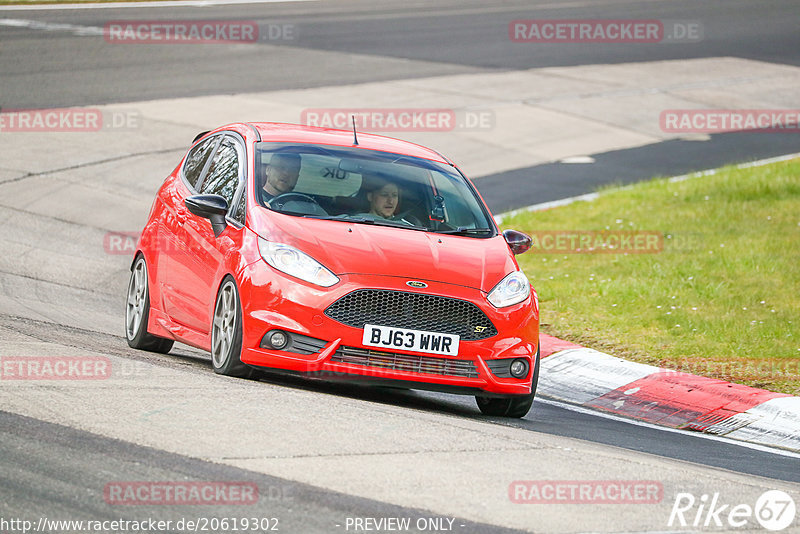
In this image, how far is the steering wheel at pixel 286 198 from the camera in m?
8.54

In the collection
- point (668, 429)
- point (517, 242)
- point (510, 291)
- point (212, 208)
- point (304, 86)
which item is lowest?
point (668, 429)

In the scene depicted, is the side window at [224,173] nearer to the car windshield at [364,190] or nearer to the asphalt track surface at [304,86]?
the car windshield at [364,190]

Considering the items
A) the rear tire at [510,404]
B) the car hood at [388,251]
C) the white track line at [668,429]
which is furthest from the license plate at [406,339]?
the white track line at [668,429]

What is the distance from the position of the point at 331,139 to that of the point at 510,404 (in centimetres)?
250

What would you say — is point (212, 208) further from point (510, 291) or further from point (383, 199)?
point (510, 291)

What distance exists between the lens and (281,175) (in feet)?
29.0

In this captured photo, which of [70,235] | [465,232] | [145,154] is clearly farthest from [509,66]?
[465,232]

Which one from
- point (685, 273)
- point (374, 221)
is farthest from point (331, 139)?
point (685, 273)

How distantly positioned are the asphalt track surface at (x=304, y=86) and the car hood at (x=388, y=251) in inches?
33.9

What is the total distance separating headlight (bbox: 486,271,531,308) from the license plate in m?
0.47

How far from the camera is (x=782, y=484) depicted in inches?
275

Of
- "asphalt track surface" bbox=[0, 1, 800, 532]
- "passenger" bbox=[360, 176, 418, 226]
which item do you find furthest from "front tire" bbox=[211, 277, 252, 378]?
"passenger" bbox=[360, 176, 418, 226]

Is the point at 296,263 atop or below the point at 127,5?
atop

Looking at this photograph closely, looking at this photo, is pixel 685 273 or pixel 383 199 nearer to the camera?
pixel 383 199
